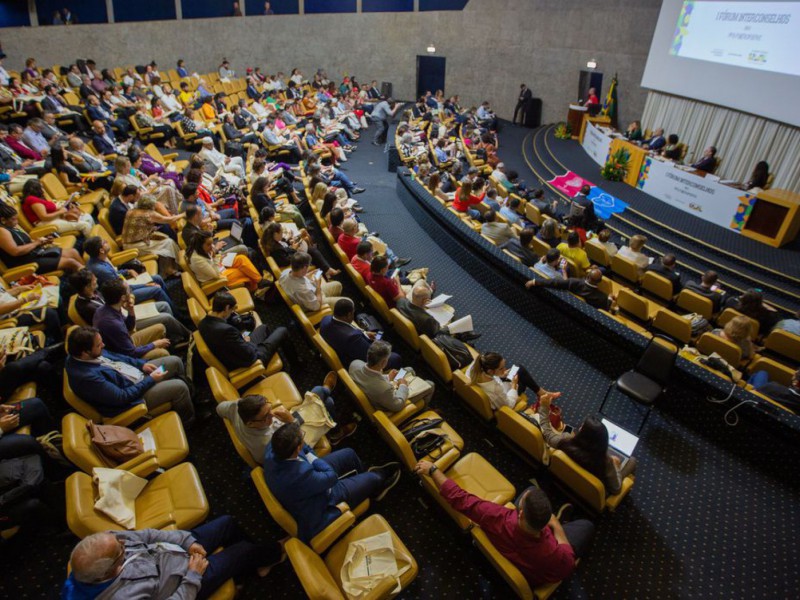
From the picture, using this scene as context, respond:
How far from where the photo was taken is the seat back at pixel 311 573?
1.96 m

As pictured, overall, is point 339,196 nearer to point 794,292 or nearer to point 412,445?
point 412,445

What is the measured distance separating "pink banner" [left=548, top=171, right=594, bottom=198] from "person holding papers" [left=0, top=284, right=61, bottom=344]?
9157mm

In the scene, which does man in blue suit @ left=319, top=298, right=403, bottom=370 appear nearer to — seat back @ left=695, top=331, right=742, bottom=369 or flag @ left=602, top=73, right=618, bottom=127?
seat back @ left=695, top=331, right=742, bottom=369

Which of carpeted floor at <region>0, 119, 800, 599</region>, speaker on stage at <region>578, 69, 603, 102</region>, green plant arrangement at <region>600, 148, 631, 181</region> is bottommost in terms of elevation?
carpeted floor at <region>0, 119, 800, 599</region>

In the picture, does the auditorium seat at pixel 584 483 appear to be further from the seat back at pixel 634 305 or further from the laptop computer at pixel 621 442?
the seat back at pixel 634 305

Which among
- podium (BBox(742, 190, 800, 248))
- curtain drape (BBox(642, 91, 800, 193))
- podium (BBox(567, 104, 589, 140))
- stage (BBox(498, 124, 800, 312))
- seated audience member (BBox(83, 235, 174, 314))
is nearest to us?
seated audience member (BBox(83, 235, 174, 314))

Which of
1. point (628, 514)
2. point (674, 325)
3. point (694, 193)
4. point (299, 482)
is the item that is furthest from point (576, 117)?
point (299, 482)

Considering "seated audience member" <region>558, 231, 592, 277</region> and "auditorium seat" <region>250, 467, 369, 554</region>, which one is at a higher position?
"seated audience member" <region>558, 231, 592, 277</region>

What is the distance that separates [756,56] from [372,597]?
1014cm

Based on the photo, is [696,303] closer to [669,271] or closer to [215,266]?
[669,271]

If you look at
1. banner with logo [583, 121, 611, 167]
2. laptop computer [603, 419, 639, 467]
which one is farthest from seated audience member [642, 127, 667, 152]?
laptop computer [603, 419, 639, 467]

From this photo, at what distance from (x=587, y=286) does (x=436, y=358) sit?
6.82 ft

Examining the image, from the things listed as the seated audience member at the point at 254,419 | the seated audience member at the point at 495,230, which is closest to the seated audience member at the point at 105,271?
the seated audience member at the point at 254,419

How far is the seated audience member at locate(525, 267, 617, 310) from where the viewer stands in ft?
15.1
